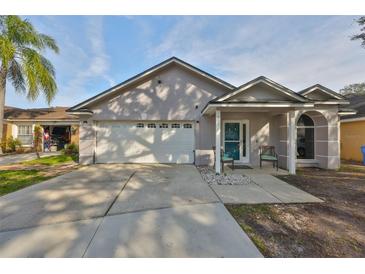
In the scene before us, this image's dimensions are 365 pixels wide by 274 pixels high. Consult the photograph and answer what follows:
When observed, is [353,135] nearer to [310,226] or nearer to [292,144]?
[292,144]

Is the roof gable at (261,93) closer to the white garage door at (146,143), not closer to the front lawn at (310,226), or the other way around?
the white garage door at (146,143)

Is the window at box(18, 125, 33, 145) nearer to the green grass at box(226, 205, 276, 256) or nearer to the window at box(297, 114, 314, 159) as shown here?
the green grass at box(226, 205, 276, 256)

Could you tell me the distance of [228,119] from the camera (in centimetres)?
990

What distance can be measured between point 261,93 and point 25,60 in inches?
563

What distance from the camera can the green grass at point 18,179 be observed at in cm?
560

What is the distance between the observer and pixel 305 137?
990 centimetres

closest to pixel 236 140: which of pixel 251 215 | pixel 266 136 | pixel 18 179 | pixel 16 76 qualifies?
pixel 266 136

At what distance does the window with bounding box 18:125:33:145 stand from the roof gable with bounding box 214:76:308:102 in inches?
688

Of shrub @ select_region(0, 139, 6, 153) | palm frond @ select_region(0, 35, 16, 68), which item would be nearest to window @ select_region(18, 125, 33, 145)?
shrub @ select_region(0, 139, 6, 153)

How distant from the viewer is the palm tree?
1146 centimetres

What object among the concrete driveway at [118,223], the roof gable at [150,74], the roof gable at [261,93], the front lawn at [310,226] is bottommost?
the front lawn at [310,226]

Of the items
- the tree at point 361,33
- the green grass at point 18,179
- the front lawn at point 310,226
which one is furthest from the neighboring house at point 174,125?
the front lawn at point 310,226

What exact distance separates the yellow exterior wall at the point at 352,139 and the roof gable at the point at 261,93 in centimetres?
790
